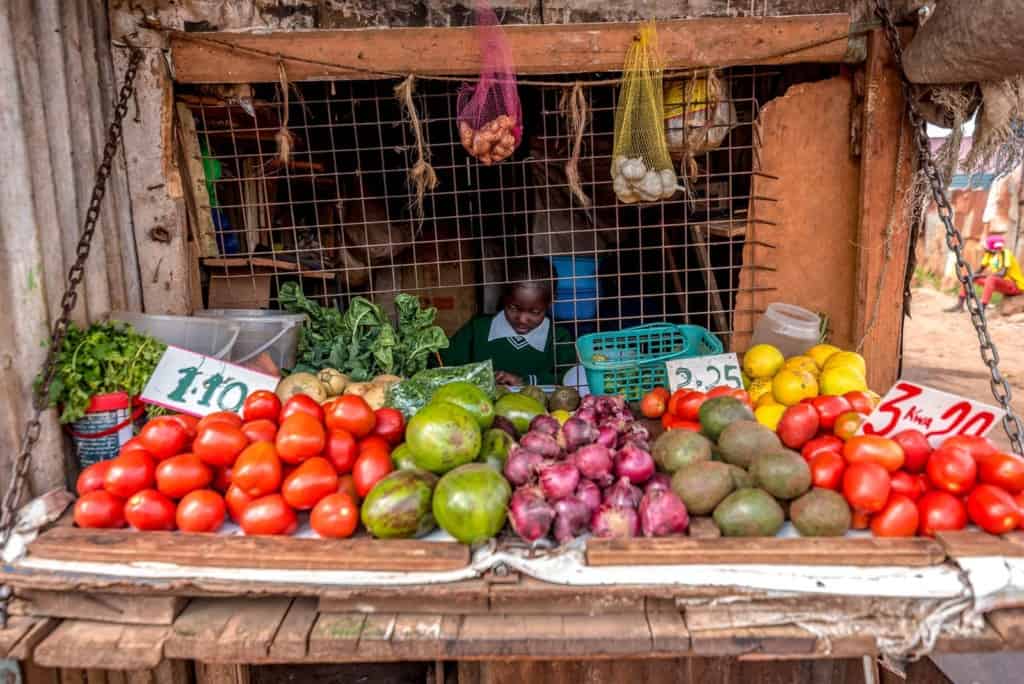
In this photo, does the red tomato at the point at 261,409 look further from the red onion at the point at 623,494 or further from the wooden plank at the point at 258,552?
the red onion at the point at 623,494

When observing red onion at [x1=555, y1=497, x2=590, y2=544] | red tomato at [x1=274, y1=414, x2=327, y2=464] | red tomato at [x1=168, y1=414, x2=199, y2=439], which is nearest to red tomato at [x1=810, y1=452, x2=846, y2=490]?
red onion at [x1=555, y1=497, x2=590, y2=544]

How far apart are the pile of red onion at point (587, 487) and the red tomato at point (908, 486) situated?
764mm

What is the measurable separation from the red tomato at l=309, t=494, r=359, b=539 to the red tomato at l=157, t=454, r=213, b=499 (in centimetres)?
48

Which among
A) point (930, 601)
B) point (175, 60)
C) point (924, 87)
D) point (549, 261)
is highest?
point (175, 60)

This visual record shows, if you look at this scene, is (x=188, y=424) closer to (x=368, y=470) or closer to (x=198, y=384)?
(x=198, y=384)

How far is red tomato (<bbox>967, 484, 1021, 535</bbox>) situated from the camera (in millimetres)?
2137

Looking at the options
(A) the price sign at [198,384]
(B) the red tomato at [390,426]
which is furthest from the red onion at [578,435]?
(A) the price sign at [198,384]

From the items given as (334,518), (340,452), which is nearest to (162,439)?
(340,452)

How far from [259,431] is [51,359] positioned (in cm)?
89

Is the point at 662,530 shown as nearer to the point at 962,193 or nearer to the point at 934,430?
the point at 934,430

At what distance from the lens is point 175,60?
3.51 metres

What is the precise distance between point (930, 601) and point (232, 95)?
13.0 feet

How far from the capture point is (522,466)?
2354 millimetres

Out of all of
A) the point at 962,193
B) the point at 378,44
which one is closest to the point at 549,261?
the point at 378,44
